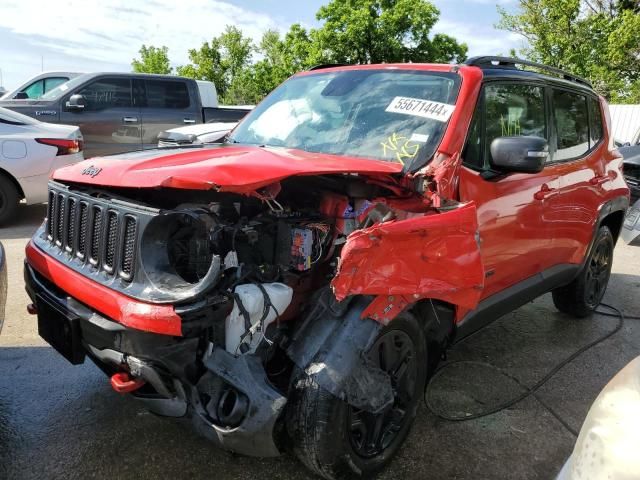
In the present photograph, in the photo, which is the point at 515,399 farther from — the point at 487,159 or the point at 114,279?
the point at 114,279

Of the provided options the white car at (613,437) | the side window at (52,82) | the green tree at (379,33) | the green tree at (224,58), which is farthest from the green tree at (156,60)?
the white car at (613,437)

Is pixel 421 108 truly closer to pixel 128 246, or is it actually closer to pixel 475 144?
pixel 475 144

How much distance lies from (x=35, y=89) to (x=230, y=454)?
11123 millimetres

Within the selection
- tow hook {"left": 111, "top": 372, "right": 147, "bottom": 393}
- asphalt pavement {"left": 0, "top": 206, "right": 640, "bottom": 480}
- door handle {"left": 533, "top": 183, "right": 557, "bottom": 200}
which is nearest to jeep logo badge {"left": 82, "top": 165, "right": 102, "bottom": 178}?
tow hook {"left": 111, "top": 372, "right": 147, "bottom": 393}

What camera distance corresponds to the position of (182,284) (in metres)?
2.05

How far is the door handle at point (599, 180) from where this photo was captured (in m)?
4.15

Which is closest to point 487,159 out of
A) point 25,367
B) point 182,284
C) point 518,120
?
point 518,120

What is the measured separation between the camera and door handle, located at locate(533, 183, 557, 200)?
3350 millimetres

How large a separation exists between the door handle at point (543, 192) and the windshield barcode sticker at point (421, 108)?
3.00 ft

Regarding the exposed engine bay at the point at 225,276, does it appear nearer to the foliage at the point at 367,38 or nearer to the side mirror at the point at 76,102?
the side mirror at the point at 76,102

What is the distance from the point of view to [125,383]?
2.12 meters

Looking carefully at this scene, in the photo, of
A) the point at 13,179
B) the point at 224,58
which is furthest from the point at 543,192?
the point at 224,58

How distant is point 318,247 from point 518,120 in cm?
175

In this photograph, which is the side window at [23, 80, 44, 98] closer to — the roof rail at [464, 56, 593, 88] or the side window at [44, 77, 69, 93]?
the side window at [44, 77, 69, 93]
